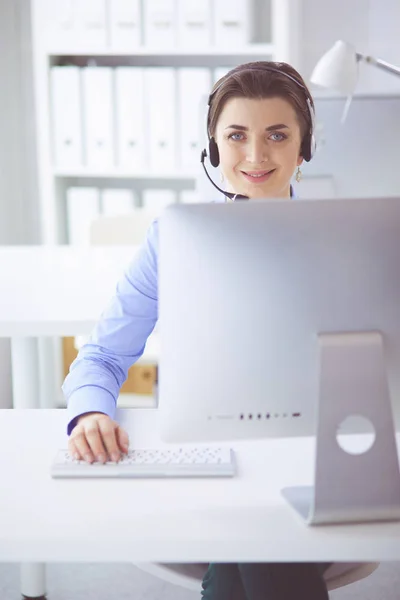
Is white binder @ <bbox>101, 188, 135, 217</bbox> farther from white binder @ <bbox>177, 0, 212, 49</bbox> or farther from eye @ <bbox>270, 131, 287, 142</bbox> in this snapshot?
eye @ <bbox>270, 131, 287, 142</bbox>

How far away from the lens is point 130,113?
2857 millimetres

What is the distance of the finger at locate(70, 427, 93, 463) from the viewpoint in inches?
41.6

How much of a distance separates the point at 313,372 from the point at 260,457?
0.23 metres

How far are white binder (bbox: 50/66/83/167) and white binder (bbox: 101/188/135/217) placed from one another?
0.15 metres

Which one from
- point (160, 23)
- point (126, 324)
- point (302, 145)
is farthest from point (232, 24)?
point (126, 324)

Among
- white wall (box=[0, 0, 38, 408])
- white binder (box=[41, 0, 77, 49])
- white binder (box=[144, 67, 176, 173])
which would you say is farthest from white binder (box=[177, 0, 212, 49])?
white wall (box=[0, 0, 38, 408])

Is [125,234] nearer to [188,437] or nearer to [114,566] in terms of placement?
[114,566]

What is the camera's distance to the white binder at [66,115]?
9.45 feet

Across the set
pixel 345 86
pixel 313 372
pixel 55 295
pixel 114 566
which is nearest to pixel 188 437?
pixel 313 372

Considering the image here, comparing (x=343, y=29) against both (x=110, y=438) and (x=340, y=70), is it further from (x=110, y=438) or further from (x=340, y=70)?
(x=110, y=438)

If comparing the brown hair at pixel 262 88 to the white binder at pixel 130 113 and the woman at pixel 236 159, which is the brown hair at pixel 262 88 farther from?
the white binder at pixel 130 113

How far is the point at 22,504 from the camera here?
36.9 inches

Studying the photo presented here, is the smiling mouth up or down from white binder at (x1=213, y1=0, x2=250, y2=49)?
down

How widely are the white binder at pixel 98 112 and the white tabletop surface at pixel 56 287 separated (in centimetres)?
68
